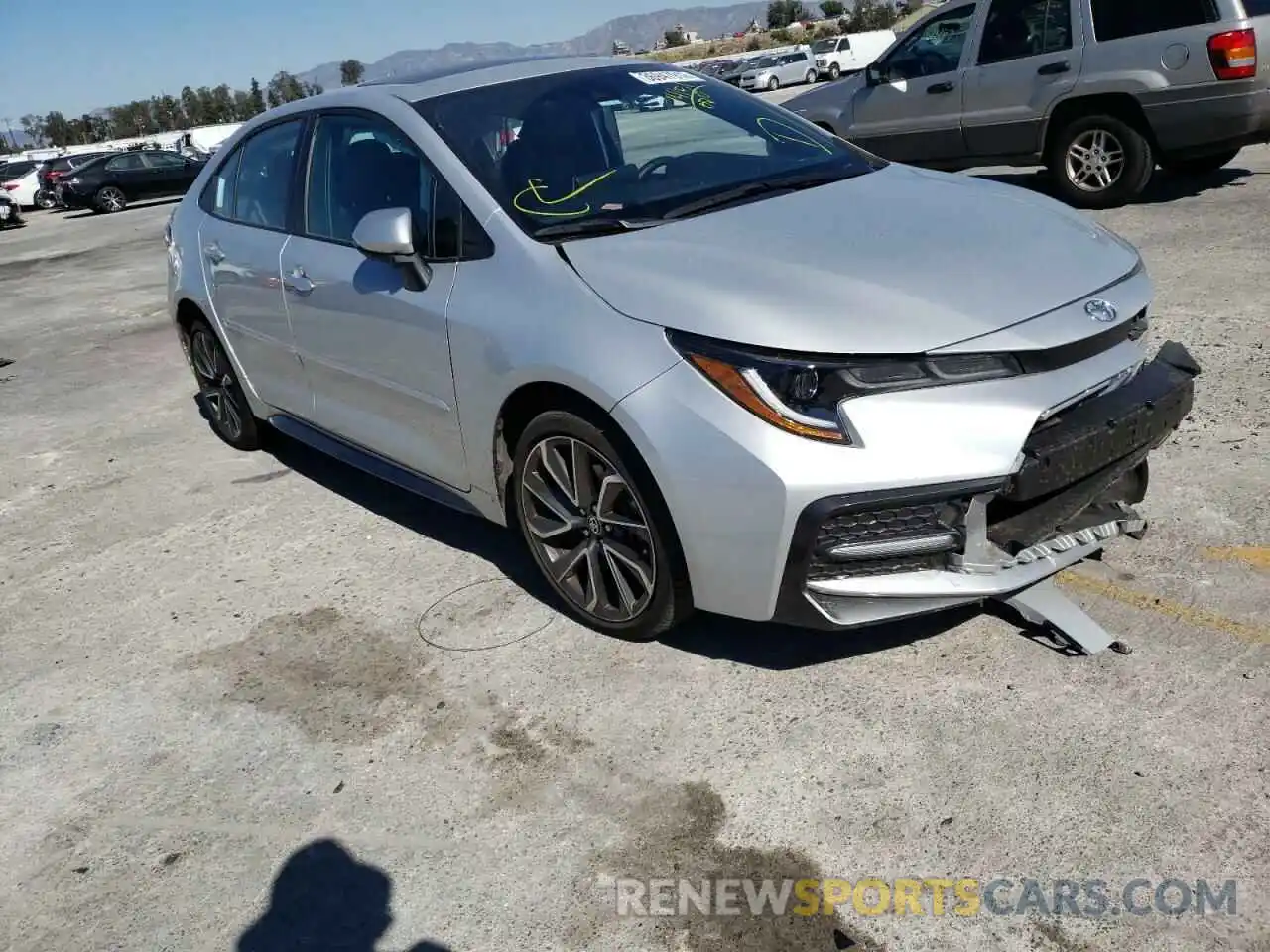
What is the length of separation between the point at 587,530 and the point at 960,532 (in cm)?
113

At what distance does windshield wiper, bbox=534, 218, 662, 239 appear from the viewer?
3.38 m

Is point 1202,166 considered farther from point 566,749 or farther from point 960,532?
point 566,749

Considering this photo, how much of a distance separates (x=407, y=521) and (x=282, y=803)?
1.86 m

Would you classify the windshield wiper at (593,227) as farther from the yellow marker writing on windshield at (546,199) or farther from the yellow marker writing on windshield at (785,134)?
the yellow marker writing on windshield at (785,134)

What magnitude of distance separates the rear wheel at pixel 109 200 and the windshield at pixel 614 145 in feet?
88.4

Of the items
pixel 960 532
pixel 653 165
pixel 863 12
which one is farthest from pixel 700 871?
pixel 863 12

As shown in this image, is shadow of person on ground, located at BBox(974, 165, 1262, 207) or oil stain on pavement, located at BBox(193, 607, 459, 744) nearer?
oil stain on pavement, located at BBox(193, 607, 459, 744)

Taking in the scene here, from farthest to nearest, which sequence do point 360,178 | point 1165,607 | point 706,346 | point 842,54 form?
point 842,54 → point 360,178 → point 1165,607 → point 706,346

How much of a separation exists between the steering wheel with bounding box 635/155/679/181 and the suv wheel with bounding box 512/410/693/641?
3.26 ft

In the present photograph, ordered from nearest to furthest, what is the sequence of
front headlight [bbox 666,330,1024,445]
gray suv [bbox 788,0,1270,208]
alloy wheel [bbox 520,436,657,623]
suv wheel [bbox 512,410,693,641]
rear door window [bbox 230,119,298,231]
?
1. front headlight [bbox 666,330,1024,445]
2. suv wheel [bbox 512,410,693,641]
3. alloy wheel [bbox 520,436,657,623]
4. rear door window [bbox 230,119,298,231]
5. gray suv [bbox 788,0,1270,208]

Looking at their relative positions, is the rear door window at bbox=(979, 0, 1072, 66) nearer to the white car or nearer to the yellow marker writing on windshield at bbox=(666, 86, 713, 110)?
the yellow marker writing on windshield at bbox=(666, 86, 713, 110)

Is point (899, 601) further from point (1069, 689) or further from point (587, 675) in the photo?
point (587, 675)

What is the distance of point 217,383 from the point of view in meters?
5.61

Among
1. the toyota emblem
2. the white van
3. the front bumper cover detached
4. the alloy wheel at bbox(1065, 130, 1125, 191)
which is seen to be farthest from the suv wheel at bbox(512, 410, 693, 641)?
the white van
